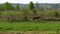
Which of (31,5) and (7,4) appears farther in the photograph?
(31,5)

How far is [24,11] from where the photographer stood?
50688 mm

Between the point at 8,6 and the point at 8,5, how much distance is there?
1.20m

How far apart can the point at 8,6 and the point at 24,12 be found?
14926mm

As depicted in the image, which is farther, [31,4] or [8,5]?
[31,4]

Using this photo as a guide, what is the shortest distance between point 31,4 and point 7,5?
343 inches

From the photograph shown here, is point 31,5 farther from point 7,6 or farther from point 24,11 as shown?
point 24,11

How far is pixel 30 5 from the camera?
2761 inches

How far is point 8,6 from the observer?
209 feet

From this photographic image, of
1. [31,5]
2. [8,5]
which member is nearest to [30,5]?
[31,5]

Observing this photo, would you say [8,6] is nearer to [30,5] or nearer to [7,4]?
[7,4]

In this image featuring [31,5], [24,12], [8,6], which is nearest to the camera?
[24,12]

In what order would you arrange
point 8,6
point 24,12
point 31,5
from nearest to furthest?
1. point 24,12
2. point 8,6
3. point 31,5

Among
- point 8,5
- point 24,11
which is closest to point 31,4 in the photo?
point 8,5

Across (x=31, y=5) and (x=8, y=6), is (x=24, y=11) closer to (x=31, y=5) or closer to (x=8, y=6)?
(x=8, y=6)
